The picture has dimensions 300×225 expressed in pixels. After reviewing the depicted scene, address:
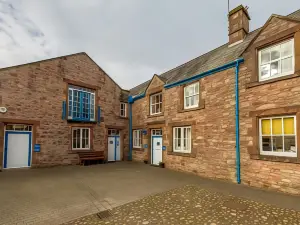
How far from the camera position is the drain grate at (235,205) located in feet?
17.3

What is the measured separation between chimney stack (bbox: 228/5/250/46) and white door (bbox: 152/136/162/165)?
782cm

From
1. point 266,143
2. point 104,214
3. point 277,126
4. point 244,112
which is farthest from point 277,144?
point 104,214

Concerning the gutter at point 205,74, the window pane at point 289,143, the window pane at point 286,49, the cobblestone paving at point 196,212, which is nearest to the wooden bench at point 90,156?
the gutter at point 205,74

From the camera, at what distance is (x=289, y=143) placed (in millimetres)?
6898

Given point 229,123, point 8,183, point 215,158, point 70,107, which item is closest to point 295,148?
point 229,123

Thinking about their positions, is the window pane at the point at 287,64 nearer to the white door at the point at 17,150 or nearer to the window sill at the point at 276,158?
the window sill at the point at 276,158

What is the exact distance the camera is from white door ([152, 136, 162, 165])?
12966 mm

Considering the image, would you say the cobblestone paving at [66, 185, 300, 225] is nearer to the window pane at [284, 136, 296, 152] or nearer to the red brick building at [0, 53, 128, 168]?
the window pane at [284, 136, 296, 152]

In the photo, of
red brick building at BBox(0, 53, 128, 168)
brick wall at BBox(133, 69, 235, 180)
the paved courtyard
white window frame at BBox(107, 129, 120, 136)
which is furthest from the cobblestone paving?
white window frame at BBox(107, 129, 120, 136)

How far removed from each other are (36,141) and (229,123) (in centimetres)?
1129

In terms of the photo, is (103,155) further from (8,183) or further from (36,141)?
(8,183)

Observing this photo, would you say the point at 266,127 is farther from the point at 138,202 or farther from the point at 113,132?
the point at 113,132

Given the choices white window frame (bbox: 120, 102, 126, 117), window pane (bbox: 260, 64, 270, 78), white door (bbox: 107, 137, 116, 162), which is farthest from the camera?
white window frame (bbox: 120, 102, 126, 117)

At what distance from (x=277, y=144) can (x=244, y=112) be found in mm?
1756
